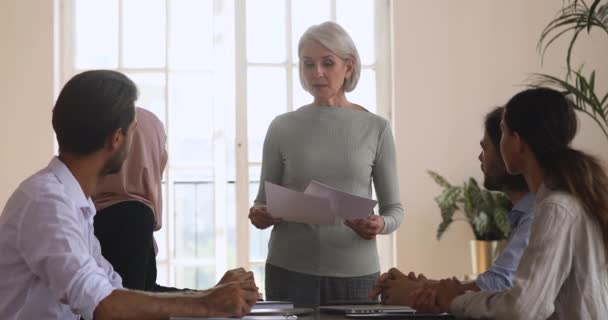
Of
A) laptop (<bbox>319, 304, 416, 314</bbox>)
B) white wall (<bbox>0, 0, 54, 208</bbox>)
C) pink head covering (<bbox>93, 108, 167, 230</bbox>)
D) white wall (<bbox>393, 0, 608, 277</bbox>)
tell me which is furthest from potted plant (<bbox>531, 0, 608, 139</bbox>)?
white wall (<bbox>0, 0, 54, 208</bbox>)

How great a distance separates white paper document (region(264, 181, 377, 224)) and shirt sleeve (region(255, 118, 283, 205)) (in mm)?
352

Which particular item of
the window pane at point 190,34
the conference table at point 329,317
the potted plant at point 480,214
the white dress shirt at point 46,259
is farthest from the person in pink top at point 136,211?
the window pane at point 190,34

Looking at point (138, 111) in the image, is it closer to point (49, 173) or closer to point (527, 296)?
point (49, 173)

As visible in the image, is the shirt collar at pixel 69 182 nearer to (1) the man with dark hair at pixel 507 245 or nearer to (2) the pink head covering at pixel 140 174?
(2) the pink head covering at pixel 140 174

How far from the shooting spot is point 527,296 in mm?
1857

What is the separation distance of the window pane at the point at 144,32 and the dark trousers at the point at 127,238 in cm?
390

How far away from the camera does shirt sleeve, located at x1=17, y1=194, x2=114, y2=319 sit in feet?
5.65

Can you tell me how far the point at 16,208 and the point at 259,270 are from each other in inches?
174

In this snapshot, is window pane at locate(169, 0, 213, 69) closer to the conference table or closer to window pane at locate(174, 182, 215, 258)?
window pane at locate(174, 182, 215, 258)

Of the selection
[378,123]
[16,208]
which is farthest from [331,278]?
[16,208]

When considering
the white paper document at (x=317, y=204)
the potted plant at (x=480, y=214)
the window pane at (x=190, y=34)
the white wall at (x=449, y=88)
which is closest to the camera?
the white paper document at (x=317, y=204)

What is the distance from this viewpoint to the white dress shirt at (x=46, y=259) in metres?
1.73

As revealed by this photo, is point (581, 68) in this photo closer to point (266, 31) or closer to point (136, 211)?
point (266, 31)

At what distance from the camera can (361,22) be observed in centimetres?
627
